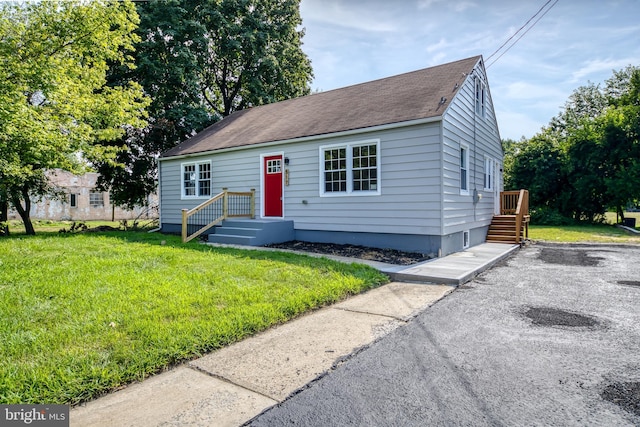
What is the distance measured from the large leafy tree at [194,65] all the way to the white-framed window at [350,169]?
9.90m

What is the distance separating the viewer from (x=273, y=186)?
11.2m

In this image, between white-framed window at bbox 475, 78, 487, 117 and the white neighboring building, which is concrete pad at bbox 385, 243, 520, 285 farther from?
the white neighboring building

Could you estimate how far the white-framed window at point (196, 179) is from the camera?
42.8 feet

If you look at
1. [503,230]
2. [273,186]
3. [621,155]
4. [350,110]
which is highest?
[350,110]

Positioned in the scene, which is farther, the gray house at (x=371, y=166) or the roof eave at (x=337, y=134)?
the gray house at (x=371, y=166)

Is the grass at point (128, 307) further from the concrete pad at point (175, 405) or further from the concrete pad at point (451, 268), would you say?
the concrete pad at point (451, 268)

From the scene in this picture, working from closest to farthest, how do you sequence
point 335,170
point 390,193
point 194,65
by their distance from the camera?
point 390,193 < point 335,170 < point 194,65

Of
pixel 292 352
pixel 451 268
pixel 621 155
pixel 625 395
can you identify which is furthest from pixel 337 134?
pixel 621 155

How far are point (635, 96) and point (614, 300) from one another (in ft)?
80.5

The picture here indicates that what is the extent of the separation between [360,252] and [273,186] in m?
3.90

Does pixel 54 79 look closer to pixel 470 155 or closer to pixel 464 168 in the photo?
pixel 464 168

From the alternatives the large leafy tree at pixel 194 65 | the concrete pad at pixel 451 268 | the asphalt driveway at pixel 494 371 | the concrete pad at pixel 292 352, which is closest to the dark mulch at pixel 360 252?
the concrete pad at pixel 451 268

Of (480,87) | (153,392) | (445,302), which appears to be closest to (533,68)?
(480,87)

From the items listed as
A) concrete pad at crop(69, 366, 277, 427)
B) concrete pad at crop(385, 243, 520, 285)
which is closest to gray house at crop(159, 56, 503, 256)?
concrete pad at crop(385, 243, 520, 285)
